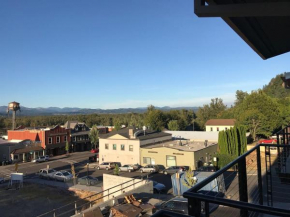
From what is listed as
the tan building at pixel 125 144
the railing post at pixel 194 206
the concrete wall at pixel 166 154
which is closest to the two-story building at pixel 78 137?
the tan building at pixel 125 144

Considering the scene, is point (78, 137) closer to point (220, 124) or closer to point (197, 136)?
point (197, 136)

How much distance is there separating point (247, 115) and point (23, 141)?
35022mm

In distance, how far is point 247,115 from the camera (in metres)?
40.1

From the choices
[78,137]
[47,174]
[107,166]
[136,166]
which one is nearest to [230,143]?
[136,166]

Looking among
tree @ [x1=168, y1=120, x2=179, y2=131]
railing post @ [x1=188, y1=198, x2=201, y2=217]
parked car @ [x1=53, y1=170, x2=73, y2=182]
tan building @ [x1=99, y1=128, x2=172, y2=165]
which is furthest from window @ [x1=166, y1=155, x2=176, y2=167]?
tree @ [x1=168, y1=120, x2=179, y2=131]

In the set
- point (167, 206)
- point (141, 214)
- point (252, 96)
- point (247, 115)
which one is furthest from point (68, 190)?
point (252, 96)

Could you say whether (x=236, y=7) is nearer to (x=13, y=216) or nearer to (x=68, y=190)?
(x=13, y=216)

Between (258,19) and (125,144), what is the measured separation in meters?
28.0

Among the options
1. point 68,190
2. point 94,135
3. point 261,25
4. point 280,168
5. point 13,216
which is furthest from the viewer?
point 94,135

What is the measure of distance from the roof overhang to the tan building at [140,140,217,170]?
21572 mm

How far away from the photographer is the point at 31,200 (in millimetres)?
18484

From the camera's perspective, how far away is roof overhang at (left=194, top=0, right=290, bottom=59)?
1848 millimetres

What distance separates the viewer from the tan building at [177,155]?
24.9 m

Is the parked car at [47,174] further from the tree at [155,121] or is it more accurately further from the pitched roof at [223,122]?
the pitched roof at [223,122]
